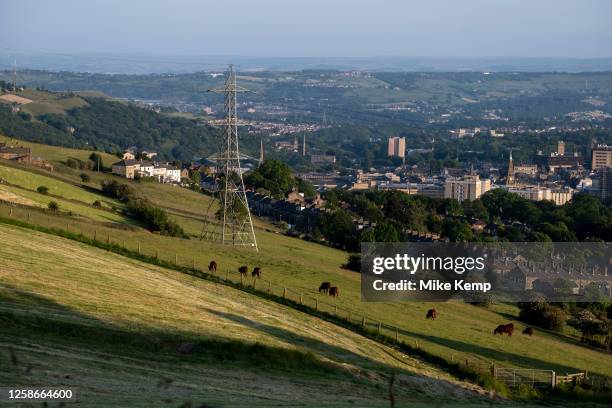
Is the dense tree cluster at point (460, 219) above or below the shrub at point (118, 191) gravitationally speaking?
below

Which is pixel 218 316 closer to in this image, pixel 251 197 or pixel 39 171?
pixel 39 171

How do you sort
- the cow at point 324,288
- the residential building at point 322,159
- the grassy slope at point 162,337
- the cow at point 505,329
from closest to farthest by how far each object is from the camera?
the grassy slope at point 162,337, the cow at point 505,329, the cow at point 324,288, the residential building at point 322,159

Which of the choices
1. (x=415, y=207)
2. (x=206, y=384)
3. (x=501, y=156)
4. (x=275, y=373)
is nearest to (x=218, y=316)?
(x=275, y=373)

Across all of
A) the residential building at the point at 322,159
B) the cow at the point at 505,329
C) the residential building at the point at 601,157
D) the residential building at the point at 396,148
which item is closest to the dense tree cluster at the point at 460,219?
the cow at the point at 505,329

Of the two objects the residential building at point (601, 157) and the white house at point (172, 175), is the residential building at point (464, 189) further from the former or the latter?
the residential building at point (601, 157)

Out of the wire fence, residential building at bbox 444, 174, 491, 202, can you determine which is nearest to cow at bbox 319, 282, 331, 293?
the wire fence

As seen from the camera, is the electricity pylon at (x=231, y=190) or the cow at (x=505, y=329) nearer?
the cow at (x=505, y=329)
